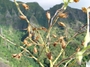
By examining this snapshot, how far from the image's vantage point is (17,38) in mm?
173500

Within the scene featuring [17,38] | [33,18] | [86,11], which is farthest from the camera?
[33,18]

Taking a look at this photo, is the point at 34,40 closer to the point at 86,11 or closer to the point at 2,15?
the point at 86,11

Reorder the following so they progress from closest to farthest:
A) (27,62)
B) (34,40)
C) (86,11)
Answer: (86,11) < (34,40) < (27,62)

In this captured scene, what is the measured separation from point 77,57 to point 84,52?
0.04m

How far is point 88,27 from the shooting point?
1130 mm

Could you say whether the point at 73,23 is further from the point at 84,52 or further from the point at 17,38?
the point at 84,52

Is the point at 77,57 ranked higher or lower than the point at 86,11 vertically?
lower

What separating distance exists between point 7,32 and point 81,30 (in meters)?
176

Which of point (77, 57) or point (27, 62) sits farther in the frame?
point (27, 62)

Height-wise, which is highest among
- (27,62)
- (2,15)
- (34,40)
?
(34,40)

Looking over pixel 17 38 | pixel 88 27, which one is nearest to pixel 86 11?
pixel 88 27

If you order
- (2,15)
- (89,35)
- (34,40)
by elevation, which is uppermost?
(89,35)

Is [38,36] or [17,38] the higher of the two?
[38,36]

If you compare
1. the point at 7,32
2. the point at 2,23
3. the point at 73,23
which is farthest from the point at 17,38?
the point at 73,23
